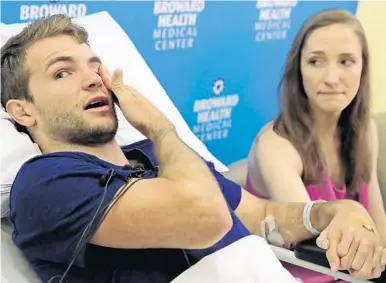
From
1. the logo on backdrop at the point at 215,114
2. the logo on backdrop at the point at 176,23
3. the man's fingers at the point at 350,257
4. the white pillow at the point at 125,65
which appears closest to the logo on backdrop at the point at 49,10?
the white pillow at the point at 125,65

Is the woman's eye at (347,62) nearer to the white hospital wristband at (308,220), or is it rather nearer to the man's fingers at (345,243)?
the white hospital wristband at (308,220)

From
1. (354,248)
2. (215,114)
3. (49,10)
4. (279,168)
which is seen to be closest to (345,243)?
(354,248)

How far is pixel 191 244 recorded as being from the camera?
1201mm

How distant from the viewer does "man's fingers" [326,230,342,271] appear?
53.3 inches

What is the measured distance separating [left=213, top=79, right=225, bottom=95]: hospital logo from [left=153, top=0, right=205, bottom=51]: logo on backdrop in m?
0.21

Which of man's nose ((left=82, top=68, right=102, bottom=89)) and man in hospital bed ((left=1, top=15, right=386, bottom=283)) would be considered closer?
man in hospital bed ((left=1, top=15, right=386, bottom=283))

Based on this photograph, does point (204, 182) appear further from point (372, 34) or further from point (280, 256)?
point (372, 34)

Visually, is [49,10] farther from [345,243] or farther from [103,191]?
[345,243]

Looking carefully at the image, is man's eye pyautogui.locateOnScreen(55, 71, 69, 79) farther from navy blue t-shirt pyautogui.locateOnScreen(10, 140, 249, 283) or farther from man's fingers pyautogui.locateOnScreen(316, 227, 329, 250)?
man's fingers pyautogui.locateOnScreen(316, 227, 329, 250)

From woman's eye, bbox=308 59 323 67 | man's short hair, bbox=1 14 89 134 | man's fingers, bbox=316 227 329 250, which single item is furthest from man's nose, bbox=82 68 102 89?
woman's eye, bbox=308 59 323 67

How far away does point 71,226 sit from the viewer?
1167mm

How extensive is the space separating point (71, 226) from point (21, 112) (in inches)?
14.3

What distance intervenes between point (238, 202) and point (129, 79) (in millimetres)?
498

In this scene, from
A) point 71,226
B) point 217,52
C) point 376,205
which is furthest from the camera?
point 217,52
